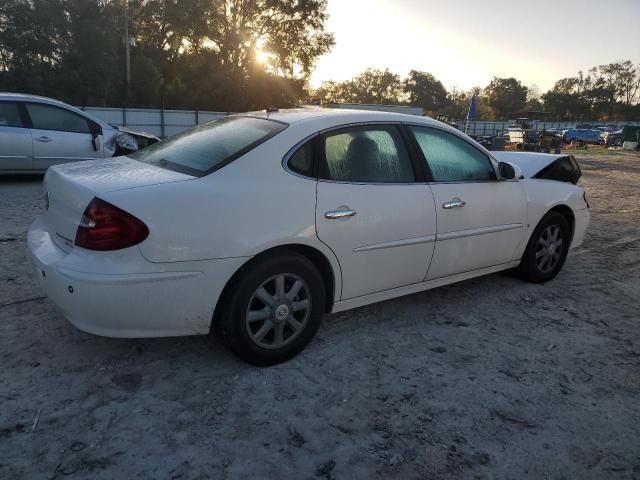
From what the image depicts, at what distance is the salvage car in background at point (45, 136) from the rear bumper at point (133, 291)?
663 centimetres

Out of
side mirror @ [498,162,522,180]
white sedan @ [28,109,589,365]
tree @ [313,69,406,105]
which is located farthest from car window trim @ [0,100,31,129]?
tree @ [313,69,406,105]

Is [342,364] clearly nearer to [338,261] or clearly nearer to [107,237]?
[338,261]

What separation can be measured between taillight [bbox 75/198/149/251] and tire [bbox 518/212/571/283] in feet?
11.0

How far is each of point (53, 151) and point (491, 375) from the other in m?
8.10

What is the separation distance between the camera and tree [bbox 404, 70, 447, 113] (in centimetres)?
10338

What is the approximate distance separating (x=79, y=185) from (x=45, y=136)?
663 centimetres

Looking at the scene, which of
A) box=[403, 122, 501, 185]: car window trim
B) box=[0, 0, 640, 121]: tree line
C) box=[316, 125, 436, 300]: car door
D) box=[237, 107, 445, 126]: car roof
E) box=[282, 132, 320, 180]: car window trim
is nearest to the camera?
box=[282, 132, 320, 180]: car window trim

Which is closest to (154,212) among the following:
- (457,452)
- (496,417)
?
(457,452)

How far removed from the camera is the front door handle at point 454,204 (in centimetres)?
362

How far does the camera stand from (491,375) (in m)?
3.03

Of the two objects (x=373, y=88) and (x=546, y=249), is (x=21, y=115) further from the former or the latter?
(x=373, y=88)

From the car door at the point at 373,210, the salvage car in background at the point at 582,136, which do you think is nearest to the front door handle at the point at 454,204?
the car door at the point at 373,210

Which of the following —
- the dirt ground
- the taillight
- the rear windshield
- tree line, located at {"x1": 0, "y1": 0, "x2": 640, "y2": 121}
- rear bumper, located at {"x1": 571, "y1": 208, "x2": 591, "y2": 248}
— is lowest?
the dirt ground

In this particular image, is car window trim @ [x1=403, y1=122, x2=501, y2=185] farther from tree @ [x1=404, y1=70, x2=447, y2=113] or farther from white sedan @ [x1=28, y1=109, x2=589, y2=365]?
tree @ [x1=404, y1=70, x2=447, y2=113]
